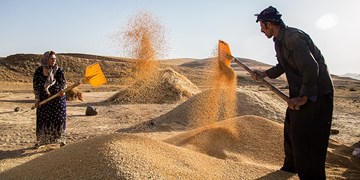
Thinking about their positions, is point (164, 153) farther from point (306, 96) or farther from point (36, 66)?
point (36, 66)

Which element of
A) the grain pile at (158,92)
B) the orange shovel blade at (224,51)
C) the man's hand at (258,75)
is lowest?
the grain pile at (158,92)

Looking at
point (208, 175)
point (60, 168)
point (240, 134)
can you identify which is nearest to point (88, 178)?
point (60, 168)

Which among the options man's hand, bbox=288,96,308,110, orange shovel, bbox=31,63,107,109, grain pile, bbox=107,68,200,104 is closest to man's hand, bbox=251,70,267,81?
man's hand, bbox=288,96,308,110

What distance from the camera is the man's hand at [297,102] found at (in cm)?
264

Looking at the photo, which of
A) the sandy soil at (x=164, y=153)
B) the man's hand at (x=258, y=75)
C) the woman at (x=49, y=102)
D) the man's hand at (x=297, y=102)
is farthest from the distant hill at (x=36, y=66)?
the man's hand at (x=297, y=102)

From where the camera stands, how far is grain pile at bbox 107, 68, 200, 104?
33.6 ft

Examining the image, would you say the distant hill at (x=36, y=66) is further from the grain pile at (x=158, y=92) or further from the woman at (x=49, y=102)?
the woman at (x=49, y=102)

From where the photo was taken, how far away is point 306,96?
2619 mm

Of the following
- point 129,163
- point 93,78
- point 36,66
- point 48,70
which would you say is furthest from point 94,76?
point 36,66

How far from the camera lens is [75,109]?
9.11m

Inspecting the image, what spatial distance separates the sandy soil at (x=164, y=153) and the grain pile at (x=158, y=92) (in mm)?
3292

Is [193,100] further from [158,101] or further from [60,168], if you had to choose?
[60,168]

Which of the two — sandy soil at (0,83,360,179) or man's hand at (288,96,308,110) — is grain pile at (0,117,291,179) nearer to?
sandy soil at (0,83,360,179)

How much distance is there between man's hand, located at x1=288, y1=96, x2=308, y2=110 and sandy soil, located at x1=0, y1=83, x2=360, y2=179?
69 cm
